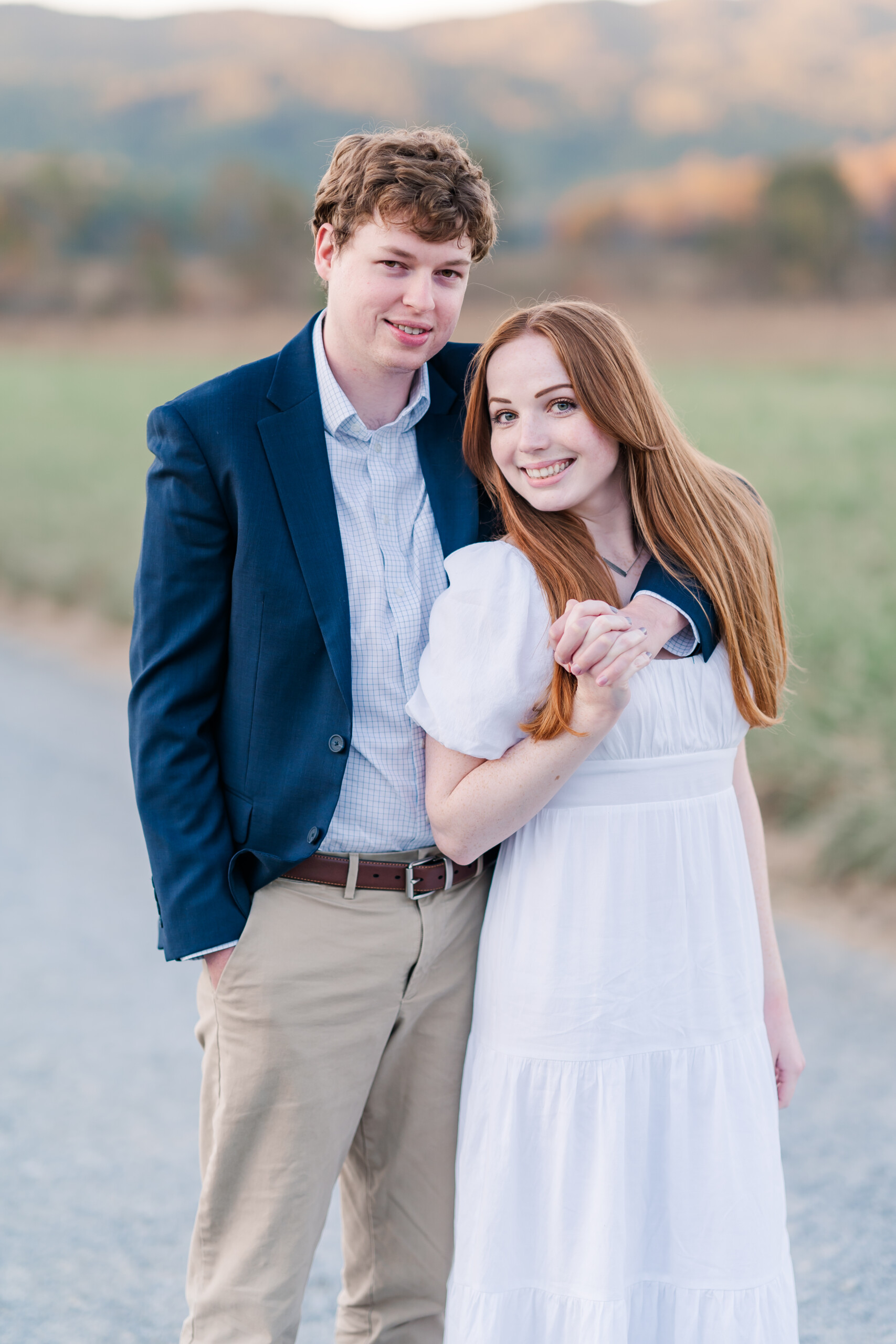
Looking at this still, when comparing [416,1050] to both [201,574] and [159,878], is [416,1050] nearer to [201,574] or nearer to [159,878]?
[159,878]

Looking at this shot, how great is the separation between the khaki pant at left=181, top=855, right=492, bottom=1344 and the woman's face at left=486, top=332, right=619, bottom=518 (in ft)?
2.26

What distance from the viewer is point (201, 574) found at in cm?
197

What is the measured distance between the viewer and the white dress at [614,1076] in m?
1.91

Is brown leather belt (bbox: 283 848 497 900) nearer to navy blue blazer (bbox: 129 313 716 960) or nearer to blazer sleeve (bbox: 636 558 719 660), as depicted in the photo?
navy blue blazer (bbox: 129 313 716 960)

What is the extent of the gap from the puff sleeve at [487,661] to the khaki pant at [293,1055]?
348mm

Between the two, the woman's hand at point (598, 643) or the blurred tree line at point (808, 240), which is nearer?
the woman's hand at point (598, 643)

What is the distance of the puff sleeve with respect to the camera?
1.86 metres

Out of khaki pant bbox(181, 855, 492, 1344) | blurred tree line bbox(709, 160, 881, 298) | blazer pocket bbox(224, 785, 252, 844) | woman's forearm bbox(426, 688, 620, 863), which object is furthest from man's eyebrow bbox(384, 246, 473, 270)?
blurred tree line bbox(709, 160, 881, 298)

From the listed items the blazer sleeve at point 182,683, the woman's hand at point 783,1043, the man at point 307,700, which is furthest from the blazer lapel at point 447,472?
the woman's hand at point 783,1043

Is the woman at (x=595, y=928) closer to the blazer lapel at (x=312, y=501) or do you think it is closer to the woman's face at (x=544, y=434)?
the woman's face at (x=544, y=434)

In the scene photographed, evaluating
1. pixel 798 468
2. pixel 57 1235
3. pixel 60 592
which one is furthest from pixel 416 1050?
pixel 798 468

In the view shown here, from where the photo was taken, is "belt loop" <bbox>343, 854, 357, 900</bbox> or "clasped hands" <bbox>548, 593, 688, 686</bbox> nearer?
"clasped hands" <bbox>548, 593, 688, 686</bbox>

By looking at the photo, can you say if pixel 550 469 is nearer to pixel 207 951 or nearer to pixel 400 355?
pixel 400 355

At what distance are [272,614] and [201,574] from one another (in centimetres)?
13
